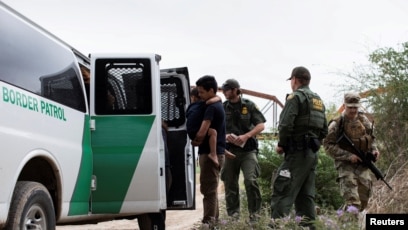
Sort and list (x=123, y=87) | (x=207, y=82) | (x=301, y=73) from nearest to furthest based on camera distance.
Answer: (x=301, y=73), (x=123, y=87), (x=207, y=82)

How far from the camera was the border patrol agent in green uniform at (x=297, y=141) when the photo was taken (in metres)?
5.85

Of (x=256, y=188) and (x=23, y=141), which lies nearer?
(x=23, y=141)

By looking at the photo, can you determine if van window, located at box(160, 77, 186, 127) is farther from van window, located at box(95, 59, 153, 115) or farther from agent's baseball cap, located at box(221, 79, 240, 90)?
van window, located at box(95, 59, 153, 115)

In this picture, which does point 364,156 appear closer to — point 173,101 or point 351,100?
point 351,100

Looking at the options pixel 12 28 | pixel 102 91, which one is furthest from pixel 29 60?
pixel 102 91

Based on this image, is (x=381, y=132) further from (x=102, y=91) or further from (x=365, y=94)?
(x=102, y=91)

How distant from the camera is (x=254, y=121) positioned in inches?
300

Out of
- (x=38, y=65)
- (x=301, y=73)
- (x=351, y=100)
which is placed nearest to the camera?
(x=38, y=65)

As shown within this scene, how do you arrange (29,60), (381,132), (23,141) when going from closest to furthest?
(23,141), (29,60), (381,132)

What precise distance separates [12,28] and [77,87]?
127 centimetres

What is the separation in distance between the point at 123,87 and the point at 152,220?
4.69ft

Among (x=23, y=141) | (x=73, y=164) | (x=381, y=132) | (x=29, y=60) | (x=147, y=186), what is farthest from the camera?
(x=381, y=132)

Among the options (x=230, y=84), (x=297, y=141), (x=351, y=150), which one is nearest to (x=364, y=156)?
(x=351, y=150)

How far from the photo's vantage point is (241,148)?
24.7 ft
